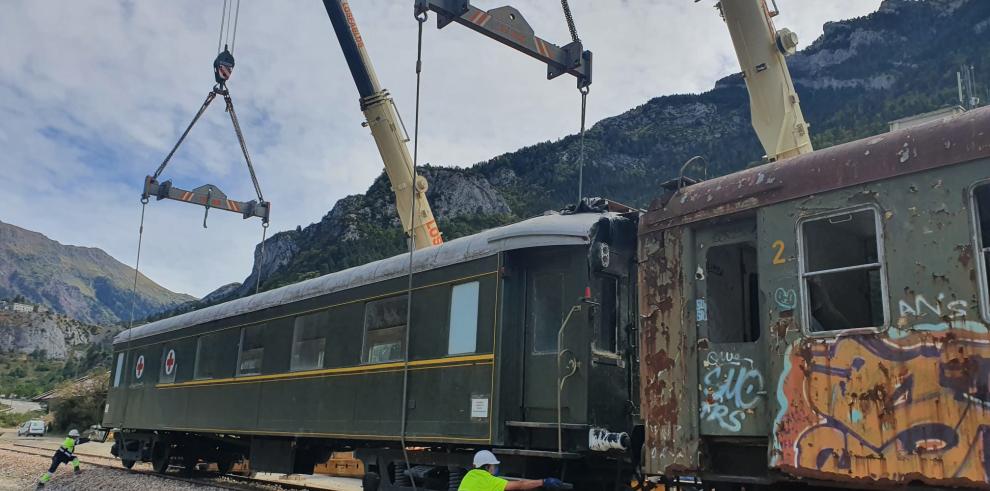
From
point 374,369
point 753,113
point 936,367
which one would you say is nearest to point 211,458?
point 374,369

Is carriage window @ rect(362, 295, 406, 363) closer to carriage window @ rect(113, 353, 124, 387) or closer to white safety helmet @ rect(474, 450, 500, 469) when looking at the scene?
white safety helmet @ rect(474, 450, 500, 469)

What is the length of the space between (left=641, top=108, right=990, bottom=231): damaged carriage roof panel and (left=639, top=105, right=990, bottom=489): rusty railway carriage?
13 millimetres

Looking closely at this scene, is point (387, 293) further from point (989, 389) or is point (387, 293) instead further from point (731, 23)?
point (731, 23)

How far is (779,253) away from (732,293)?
2.68 feet

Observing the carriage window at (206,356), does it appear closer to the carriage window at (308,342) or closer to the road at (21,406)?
the carriage window at (308,342)

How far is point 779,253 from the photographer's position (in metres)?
5.55

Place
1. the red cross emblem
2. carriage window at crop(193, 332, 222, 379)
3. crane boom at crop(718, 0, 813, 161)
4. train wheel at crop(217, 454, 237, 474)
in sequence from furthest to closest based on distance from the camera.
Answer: train wheel at crop(217, 454, 237, 474), the red cross emblem, carriage window at crop(193, 332, 222, 379), crane boom at crop(718, 0, 813, 161)

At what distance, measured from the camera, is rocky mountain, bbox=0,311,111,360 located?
116 meters

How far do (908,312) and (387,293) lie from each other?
20.4 feet

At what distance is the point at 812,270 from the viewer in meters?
5.46

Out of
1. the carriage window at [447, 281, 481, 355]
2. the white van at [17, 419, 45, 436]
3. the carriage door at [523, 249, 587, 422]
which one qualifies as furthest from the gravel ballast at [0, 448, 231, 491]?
the white van at [17, 419, 45, 436]

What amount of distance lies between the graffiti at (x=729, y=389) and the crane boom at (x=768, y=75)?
7.80 metres

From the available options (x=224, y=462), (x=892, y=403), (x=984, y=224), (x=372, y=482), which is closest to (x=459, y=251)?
(x=372, y=482)

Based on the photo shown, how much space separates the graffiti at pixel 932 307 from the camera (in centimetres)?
452
